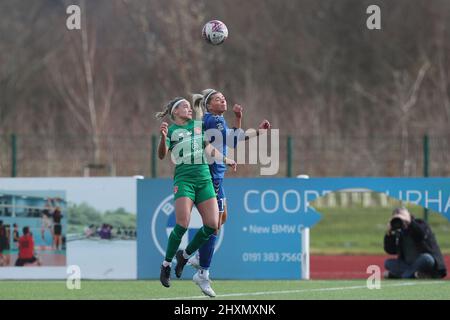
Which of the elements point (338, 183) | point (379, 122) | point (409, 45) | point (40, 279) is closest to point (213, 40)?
point (338, 183)

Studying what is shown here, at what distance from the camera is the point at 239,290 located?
14414 millimetres

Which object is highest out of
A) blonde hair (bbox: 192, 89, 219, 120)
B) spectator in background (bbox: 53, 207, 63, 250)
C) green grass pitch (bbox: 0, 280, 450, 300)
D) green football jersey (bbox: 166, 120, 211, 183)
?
blonde hair (bbox: 192, 89, 219, 120)

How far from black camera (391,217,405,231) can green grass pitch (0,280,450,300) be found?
41.1 inches

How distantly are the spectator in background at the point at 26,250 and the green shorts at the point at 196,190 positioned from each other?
14.6 ft

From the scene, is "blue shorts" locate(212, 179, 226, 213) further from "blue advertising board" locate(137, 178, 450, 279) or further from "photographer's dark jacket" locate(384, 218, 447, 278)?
"photographer's dark jacket" locate(384, 218, 447, 278)

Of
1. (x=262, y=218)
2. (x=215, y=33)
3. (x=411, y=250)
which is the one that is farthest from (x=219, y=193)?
Answer: (x=411, y=250)

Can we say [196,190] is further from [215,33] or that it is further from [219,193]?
[215,33]

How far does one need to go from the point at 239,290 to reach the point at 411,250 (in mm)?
3114

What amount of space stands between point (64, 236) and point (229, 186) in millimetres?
2499

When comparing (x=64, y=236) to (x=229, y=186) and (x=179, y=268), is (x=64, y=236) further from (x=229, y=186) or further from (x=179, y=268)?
(x=179, y=268)

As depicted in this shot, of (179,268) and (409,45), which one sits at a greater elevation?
(409,45)

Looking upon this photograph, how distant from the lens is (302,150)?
74.0 ft

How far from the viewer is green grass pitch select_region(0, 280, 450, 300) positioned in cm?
1336

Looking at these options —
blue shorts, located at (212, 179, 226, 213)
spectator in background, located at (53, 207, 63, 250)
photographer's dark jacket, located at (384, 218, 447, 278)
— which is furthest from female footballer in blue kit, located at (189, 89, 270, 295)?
photographer's dark jacket, located at (384, 218, 447, 278)
